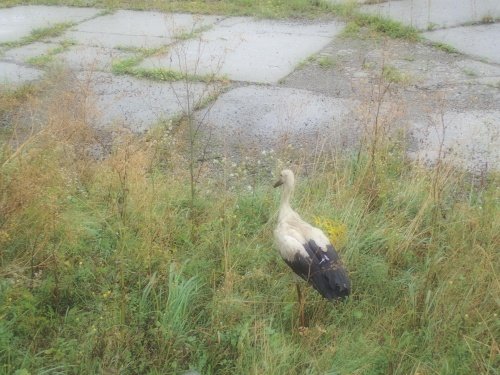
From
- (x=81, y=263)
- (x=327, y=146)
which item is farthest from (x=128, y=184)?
(x=327, y=146)

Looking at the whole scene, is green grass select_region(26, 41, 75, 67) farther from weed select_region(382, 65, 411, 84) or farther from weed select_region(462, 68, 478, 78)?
weed select_region(462, 68, 478, 78)

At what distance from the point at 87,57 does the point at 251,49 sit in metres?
1.93

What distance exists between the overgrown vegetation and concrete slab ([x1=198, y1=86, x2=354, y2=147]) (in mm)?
856

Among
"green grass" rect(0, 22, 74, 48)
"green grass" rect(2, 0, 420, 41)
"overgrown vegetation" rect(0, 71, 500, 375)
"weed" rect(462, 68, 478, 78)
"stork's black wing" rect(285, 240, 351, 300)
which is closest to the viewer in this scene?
"overgrown vegetation" rect(0, 71, 500, 375)

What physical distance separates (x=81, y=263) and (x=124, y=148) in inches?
31.2

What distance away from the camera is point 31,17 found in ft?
26.6

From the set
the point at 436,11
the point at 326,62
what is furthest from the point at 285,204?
the point at 436,11

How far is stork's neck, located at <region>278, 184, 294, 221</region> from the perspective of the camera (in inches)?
A: 129

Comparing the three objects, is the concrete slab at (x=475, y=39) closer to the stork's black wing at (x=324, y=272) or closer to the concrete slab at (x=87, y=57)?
the concrete slab at (x=87, y=57)

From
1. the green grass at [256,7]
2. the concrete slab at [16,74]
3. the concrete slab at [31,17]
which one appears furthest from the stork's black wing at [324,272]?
the concrete slab at [31,17]

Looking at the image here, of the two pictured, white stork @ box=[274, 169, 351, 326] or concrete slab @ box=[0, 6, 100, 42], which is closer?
white stork @ box=[274, 169, 351, 326]

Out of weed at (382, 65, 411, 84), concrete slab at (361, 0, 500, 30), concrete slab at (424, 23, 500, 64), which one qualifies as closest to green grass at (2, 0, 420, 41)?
concrete slab at (361, 0, 500, 30)

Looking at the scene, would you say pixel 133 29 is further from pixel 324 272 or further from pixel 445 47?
pixel 324 272

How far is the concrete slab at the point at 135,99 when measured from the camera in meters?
5.16
